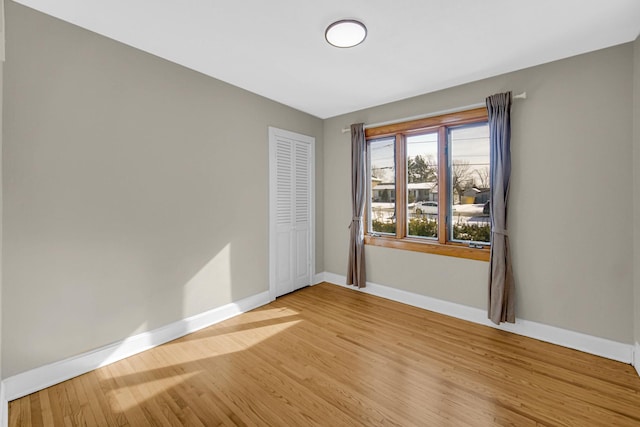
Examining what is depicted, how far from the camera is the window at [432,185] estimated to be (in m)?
3.17

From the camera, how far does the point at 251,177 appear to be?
3439 millimetres

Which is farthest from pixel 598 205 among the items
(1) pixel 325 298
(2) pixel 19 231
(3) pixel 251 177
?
(2) pixel 19 231

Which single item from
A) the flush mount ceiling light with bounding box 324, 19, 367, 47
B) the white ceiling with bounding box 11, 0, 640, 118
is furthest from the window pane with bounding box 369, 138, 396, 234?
the flush mount ceiling light with bounding box 324, 19, 367, 47

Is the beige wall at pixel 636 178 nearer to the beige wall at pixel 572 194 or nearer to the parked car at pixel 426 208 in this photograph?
the beige wall at pixel 572 194

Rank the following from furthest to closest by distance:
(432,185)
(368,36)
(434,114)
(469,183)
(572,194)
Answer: (432,185), (434,114), (469,183), (572,194), (368,36)

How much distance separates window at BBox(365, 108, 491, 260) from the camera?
3.17 metres

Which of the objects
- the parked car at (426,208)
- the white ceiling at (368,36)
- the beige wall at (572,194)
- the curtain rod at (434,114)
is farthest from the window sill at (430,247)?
the white ceiling at (368,36)

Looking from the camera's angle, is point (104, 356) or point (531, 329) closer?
point (104, 356)

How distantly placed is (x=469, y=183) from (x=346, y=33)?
218 cm

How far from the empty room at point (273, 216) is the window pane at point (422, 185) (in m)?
0.03

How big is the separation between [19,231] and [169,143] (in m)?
1.27

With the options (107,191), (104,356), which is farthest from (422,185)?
(104,356)

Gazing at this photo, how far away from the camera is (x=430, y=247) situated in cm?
344

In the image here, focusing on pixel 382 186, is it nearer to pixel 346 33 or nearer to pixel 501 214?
pixel 501 214
